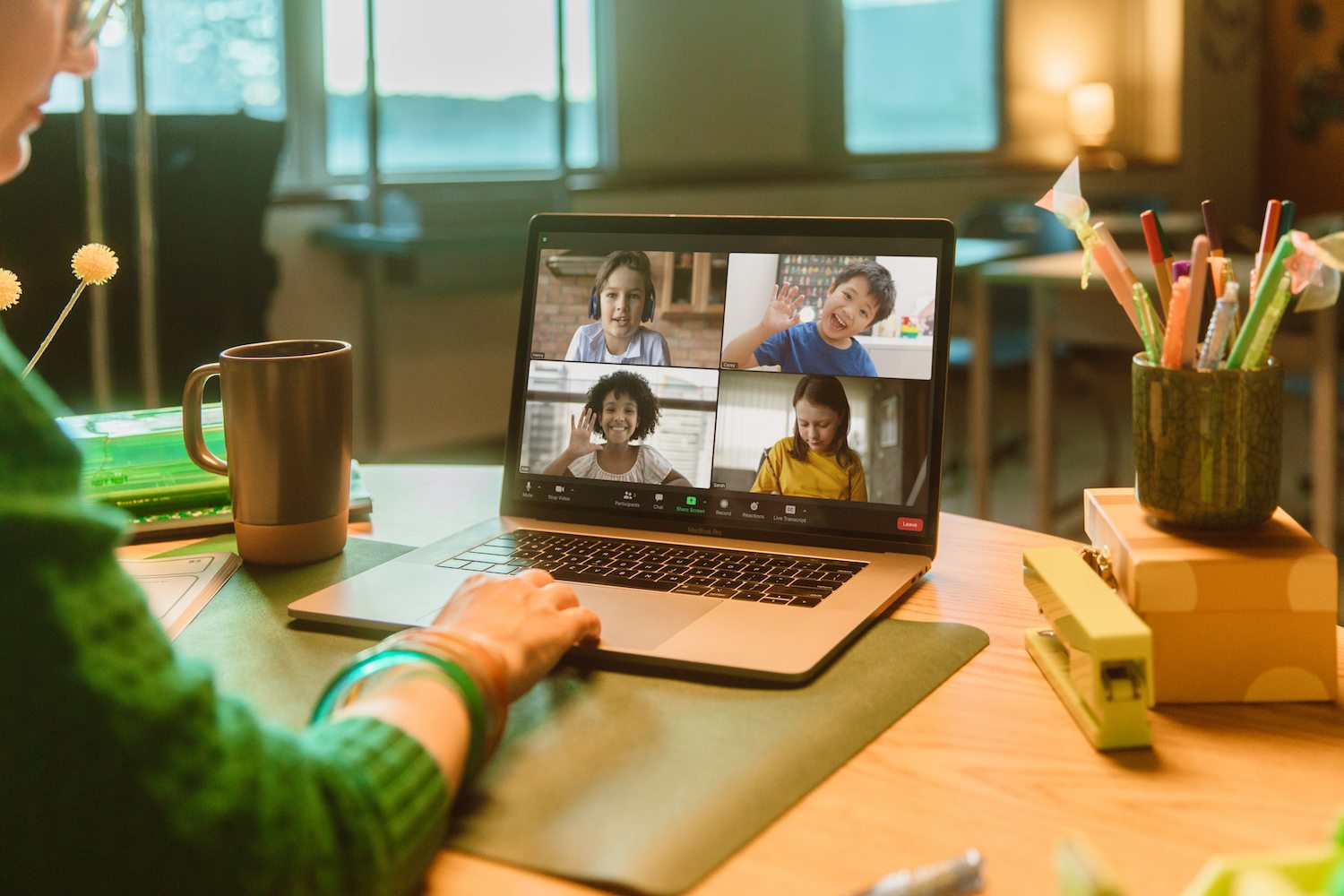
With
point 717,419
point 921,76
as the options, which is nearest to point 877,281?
point 717,419

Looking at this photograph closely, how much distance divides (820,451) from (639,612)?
220 millimetres

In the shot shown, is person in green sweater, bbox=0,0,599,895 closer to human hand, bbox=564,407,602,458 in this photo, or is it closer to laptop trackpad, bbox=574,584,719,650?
laptop trackpad, bbox=574,584,719,650

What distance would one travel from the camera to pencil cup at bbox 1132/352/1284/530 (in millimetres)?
675

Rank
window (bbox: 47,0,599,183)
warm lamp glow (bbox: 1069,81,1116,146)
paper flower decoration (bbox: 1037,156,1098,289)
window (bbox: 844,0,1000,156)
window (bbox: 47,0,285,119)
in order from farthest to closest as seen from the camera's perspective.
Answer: warm lamp glow (bbox: 1069,81,1116,146) < window (bbox: 844,0,1000,156) < window (bbox: 47,0,599,183) < window (bbox: 47,0,285,119) < paper flower decoration (bbox: 1037,156,1098,289)

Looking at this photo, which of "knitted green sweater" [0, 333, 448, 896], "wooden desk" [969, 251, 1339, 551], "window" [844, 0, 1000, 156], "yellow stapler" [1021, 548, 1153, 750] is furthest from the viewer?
"window" [844, 0, 1000, 156]

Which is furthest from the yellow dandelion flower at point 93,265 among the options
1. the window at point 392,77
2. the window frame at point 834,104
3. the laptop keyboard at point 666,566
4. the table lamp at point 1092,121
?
the table lamp at point 1092,121

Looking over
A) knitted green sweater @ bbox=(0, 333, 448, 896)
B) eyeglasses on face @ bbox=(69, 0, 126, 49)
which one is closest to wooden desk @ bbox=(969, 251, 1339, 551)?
eyeglasses on face @ bbox=(69, 0, 126, 49)

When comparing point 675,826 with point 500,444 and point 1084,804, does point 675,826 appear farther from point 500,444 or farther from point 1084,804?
point 500,444

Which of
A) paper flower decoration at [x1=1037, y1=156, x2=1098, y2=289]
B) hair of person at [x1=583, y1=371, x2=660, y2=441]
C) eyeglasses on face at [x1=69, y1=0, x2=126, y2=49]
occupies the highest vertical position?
eyeglasses on face at [x1=69, y1=0, x2=126, y2=49]

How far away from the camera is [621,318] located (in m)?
0.96

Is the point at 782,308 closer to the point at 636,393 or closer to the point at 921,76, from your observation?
the point at 636,393

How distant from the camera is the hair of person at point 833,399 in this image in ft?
2.93

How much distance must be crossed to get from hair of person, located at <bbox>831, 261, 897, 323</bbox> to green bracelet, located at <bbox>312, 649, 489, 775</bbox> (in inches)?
18.2

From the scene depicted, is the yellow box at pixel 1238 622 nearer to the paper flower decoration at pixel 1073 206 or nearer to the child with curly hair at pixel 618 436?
the paper flower decoration at pixel 1073 206
